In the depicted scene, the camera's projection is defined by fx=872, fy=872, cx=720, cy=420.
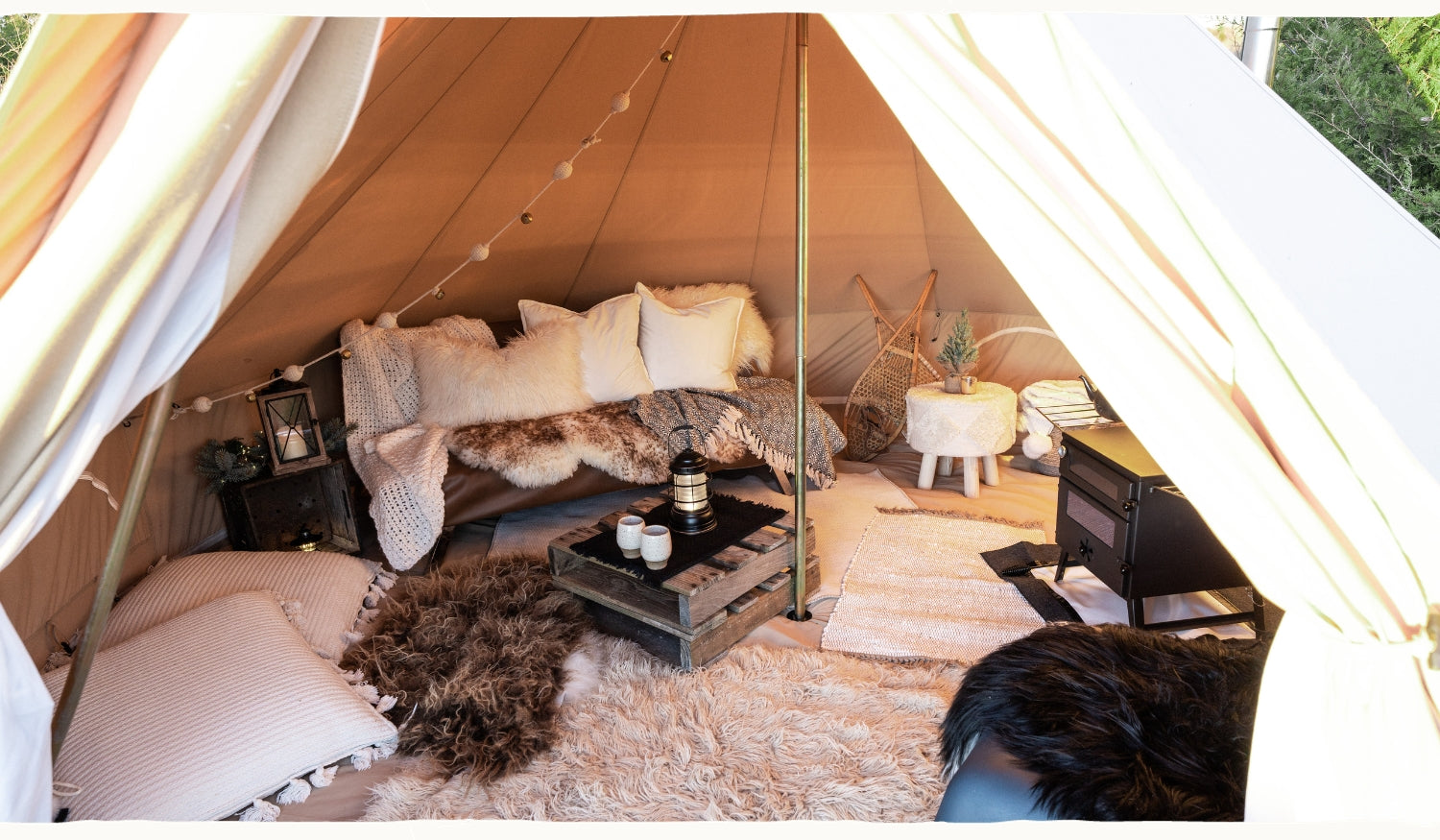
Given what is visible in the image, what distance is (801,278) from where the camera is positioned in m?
2.48

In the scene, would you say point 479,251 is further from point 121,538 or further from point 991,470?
point 991,470

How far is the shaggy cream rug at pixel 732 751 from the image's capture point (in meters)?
1.85

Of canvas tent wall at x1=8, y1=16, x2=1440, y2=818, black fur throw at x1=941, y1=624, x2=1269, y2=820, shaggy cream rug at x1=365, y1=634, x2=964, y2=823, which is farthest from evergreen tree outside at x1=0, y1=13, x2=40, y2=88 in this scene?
black fur throw at x1=941, y1=624, x2=1269, y2=820

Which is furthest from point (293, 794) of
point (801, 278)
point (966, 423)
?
point (966, 423)

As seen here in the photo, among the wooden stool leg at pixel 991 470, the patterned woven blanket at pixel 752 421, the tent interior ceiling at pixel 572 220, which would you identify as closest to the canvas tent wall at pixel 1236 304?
the tent interior ceiling at pixel 572 220

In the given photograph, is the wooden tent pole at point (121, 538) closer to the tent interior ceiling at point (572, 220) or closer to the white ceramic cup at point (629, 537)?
the tent interior ceiling at point (572, 220)

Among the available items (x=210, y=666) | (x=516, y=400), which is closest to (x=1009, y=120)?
(x=210, y=666)

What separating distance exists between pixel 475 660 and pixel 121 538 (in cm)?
114

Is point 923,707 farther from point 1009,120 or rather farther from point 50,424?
point 50,424

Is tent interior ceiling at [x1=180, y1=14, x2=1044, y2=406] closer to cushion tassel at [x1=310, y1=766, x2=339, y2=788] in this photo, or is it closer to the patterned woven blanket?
the patterned woven blanket

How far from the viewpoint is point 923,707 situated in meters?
2.19

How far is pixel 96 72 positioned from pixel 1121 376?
1.40 m

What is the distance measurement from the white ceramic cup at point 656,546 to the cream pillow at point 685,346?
1.49 meters

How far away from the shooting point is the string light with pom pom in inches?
113
